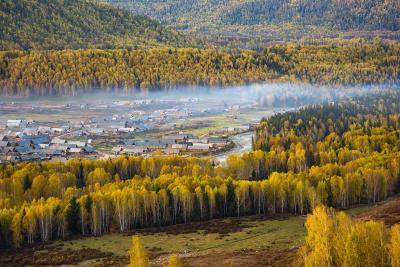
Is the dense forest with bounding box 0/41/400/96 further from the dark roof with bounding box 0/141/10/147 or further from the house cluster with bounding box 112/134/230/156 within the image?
the house cluster with bounding box 112/134/230/156

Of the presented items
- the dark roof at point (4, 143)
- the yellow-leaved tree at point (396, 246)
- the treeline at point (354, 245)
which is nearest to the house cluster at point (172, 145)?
the dark roof at point (4, 143)

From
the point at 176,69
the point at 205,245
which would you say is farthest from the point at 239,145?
the point at 176,69

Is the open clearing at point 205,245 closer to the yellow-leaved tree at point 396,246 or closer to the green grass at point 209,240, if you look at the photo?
the green grass at point 209,240

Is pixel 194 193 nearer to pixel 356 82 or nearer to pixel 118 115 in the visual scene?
pixel 118 115

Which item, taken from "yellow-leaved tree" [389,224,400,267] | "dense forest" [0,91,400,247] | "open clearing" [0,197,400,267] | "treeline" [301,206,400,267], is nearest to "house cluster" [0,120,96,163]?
"dense forest" [0,91,400,247]

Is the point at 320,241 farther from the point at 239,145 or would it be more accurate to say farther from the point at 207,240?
the point at 239,145

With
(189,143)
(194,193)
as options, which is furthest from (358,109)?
(194,193)
